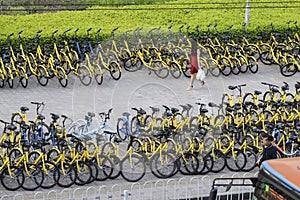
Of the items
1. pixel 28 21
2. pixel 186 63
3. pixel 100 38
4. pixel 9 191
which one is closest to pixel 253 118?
pixel 186 63

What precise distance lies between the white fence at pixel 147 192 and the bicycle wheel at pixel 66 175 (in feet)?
0.99

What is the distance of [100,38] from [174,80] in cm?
391

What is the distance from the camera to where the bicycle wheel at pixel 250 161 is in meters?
11.2

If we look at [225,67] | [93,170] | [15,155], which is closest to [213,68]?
[225,67]

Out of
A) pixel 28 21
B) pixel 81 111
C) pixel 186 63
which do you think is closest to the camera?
pixel 81 111

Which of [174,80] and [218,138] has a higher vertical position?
[174,80]

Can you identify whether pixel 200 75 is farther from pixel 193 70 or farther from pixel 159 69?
pixel 159 69

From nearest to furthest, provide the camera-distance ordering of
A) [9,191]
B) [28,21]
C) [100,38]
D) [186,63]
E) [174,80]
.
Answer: [9,191] < [174,80] < [186,63] < [100,38] < [28,21]

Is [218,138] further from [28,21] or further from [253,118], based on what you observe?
[28,21]

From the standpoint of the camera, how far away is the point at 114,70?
13.8 metres

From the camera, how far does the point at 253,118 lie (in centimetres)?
1230

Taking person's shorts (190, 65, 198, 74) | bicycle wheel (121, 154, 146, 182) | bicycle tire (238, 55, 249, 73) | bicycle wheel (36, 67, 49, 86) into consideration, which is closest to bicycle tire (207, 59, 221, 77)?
bicycle tire (238, 55, 249, 73)

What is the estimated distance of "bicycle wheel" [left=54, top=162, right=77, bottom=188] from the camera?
1047 cm

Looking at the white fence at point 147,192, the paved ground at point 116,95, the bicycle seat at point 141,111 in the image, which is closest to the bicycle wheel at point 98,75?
the paved ground at point 116,95
